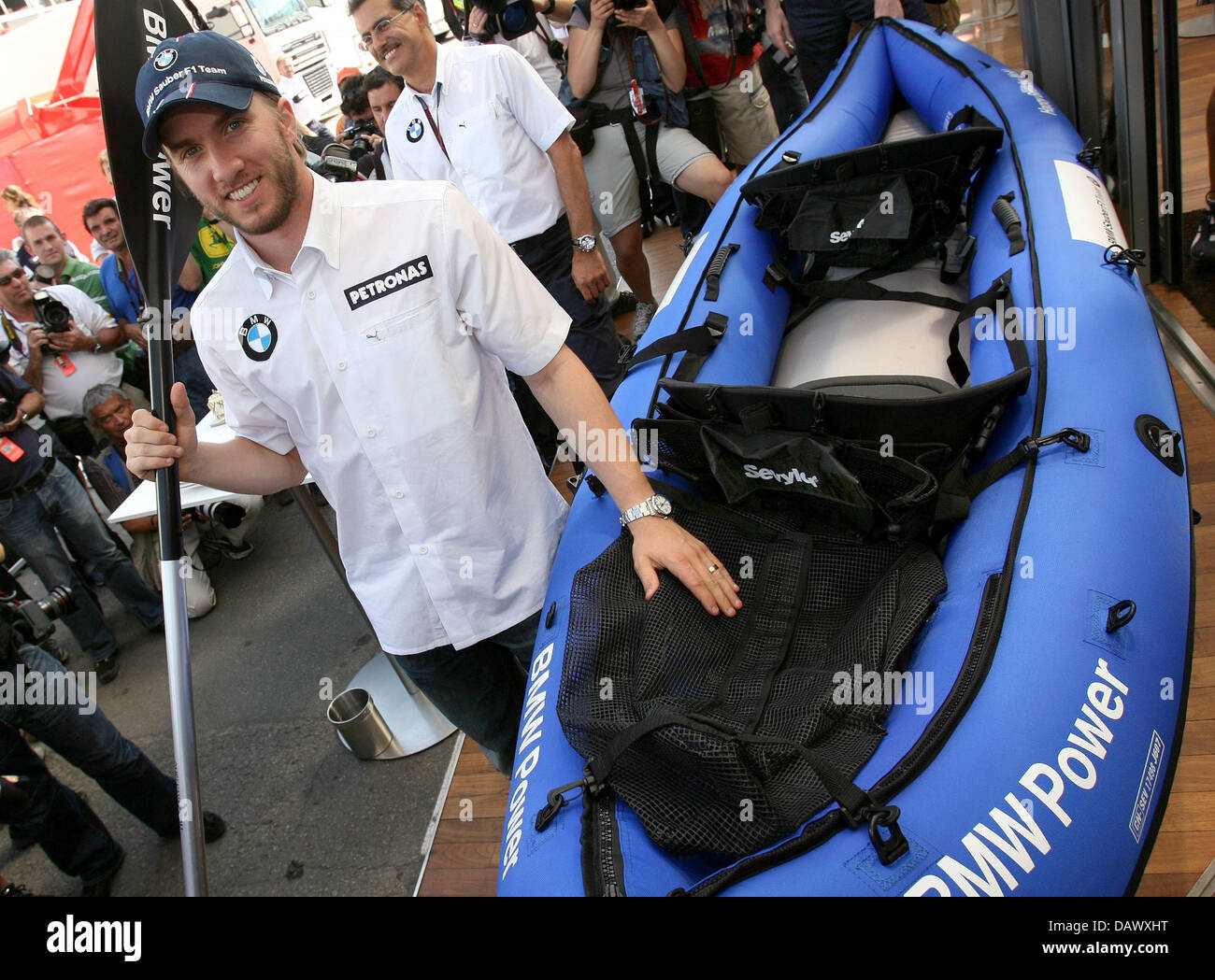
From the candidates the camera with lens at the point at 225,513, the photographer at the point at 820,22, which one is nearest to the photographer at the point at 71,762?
the camera with lens at the point at 225,513

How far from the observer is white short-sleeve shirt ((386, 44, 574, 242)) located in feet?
6.97

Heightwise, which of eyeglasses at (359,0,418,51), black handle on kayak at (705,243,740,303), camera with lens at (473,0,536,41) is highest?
eyeglasses at (359,0,418,51)

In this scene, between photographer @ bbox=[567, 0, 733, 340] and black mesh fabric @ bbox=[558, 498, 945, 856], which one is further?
photographer @ bbox=[567, 0, 733, 340]

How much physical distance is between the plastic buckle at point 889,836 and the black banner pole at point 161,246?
915 millimetres

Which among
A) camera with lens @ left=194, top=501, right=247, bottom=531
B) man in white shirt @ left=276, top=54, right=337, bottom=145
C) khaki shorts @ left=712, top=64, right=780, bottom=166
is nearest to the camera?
khaki shorts @ left=712, top=64, right=780, bottom=166

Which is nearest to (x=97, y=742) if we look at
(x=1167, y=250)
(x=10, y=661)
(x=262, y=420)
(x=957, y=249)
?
Result: (x=10, y=661)

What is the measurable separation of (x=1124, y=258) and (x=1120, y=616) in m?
0.93

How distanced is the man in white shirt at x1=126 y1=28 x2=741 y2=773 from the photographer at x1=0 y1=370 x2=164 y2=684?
7.02 ft

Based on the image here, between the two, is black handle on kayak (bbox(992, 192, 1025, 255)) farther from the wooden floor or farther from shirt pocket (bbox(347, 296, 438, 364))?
shirt pocket (bbox(347, 296, 438, 364))

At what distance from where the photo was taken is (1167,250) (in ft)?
8.36

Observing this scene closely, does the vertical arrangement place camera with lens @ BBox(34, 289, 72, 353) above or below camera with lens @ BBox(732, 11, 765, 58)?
below

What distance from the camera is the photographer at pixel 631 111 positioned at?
254 cm

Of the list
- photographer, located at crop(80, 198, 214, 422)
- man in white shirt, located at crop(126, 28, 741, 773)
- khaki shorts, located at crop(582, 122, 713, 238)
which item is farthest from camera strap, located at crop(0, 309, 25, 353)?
man in white shirt, located at crop(126, 28, 741, 773)

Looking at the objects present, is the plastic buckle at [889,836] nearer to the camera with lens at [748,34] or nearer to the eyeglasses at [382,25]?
the eyeglasses at [382,25]
